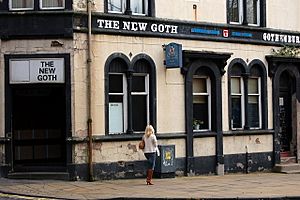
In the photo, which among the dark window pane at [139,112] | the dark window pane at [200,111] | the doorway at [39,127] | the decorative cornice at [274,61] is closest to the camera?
the doorway at [39,127]

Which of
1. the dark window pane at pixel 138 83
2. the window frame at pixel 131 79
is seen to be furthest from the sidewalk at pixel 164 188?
the dark window pane at pixel 138 83

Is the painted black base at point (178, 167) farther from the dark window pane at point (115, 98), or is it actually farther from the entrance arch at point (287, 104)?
the dark window pane at point (115, 98)

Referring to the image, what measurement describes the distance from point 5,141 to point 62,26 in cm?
397

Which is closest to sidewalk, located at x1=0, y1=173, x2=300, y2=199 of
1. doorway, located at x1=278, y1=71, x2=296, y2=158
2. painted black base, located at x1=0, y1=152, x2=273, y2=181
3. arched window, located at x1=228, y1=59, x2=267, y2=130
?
painted black base, located at x1=0, y1=152, x2=273, y2=181

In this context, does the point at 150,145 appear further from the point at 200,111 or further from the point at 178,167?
the point at 200,111

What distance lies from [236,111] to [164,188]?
657cm

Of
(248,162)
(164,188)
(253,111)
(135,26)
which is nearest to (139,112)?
(135,26)

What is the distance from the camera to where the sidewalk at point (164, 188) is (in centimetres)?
1639

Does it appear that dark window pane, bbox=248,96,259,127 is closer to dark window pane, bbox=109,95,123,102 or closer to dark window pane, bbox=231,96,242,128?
dark window pane, bbox=231,96,242,128

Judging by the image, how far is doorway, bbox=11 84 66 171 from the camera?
65.4 feet

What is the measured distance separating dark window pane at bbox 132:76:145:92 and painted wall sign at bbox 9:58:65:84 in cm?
269

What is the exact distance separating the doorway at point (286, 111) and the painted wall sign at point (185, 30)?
1.55 metres

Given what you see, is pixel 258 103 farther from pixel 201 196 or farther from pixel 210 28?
pixel 201 196

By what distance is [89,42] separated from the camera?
63.9 ft
